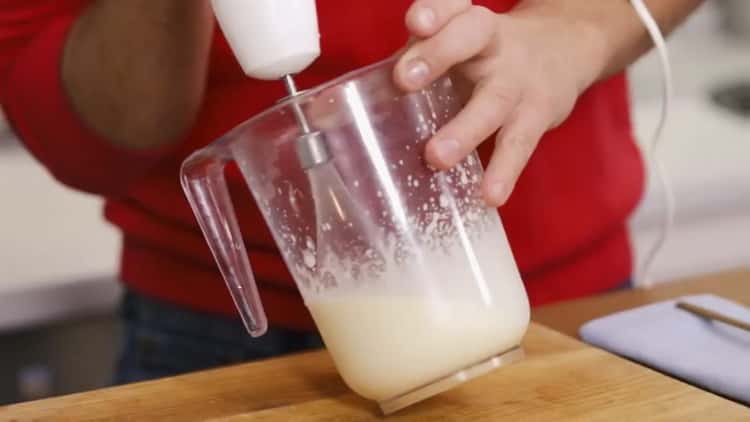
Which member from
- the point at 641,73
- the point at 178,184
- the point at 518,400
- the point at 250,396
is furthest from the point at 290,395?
the point at 641,73

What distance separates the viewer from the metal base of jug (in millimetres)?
584

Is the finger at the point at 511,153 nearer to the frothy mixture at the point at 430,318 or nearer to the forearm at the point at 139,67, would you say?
the frothy mixture at the point at 430,318

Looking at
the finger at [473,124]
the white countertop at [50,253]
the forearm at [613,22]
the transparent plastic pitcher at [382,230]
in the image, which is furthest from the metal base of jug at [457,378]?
the white countertop at [50,253]

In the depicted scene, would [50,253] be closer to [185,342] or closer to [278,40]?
[185,342]

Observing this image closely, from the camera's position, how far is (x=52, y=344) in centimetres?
131

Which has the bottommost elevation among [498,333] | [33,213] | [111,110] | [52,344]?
[52,344]

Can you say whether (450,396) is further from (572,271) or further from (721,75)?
(721,75)

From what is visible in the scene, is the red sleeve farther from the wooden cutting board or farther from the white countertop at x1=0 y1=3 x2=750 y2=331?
the white countertop at x1=0 y1=3 x2=750 y2=331

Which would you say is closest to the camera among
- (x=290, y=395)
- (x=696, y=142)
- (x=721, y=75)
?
(x=290, y=395)

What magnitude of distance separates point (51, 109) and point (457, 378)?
0.41 metres

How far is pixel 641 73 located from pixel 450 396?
4.25 ft

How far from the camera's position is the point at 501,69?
24.5 inches

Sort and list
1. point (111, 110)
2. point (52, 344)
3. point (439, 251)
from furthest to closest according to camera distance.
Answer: point (52, 344)
point (111, 110)
point (439, 251)

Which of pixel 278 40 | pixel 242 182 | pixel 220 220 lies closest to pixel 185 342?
pixel 242 182
